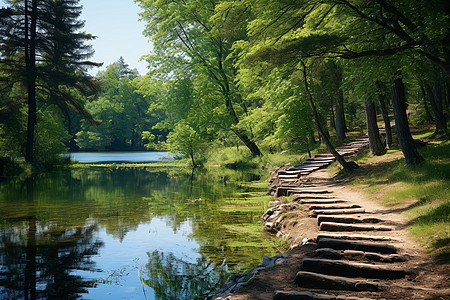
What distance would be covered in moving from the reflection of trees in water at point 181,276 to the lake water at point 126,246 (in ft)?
0.05

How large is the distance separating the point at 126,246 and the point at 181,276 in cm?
234

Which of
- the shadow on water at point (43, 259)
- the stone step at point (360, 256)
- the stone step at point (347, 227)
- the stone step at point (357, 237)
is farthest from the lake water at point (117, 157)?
the stone step at point (360, 256)

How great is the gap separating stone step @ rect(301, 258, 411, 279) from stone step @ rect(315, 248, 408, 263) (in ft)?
1.22

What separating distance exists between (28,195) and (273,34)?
12.7m

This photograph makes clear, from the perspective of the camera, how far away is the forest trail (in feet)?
13.4

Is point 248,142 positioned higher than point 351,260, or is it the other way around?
point 248,142

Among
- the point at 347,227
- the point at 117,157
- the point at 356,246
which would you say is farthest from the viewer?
the point at 117,157

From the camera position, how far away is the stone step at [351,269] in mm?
4488

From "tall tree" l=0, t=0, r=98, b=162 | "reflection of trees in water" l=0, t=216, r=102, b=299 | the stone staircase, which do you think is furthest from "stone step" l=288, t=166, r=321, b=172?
"tall tree" l=0, t=0, r=98, b=162

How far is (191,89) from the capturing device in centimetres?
2862

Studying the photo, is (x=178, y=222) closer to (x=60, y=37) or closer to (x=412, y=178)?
(x=412, y=178)

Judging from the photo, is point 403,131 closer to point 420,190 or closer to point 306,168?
point 420,190

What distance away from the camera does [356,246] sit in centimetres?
542

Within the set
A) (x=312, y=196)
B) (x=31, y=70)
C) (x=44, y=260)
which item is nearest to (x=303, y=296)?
(x=44, y=260)
